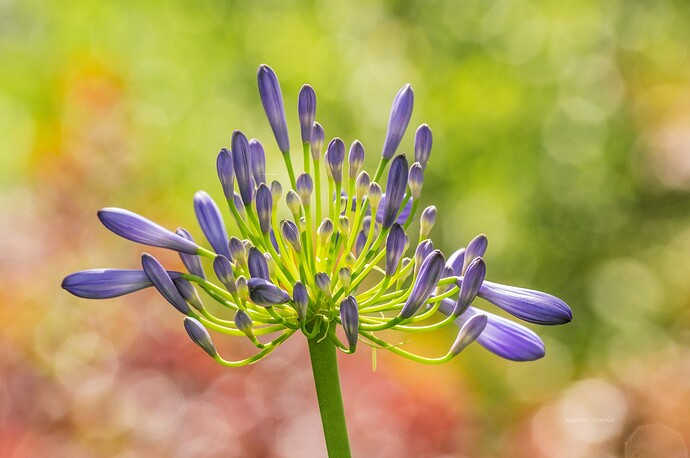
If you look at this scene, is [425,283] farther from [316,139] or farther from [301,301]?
[316,139]

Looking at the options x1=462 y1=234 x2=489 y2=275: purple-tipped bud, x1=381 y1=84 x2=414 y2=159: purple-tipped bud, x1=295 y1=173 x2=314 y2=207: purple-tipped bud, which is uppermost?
x1=381 y1=84 x2=414 y2=159: purple-tipped bud

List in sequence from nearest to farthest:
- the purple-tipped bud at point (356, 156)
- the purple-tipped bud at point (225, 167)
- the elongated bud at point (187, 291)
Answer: the elongated bud at point (187, 291)
the purple-tipped bud at point (225, 167)
the purple-tipped bud at point (356, 156)

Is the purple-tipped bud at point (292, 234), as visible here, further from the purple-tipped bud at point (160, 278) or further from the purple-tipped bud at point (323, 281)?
the purple-tipped bud at point (160, 278)

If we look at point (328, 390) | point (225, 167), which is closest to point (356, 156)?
point (225, 167)

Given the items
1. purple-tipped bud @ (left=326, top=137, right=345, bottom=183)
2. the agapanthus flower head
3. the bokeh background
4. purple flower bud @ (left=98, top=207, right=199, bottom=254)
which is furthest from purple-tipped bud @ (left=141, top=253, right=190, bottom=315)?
the bokeh background

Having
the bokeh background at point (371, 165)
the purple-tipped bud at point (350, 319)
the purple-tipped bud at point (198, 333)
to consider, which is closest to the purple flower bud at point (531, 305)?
the purple-tipped bud at point (350, 319)

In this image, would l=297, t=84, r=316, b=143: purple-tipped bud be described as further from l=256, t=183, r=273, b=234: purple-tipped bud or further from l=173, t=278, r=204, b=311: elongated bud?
l=173, t=278, r=204, b=311: elongated bud
